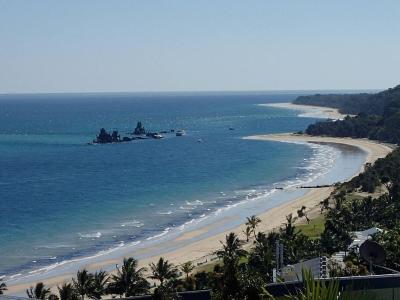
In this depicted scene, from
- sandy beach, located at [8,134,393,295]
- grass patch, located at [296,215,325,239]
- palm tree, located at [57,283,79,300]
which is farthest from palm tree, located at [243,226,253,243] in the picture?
palm tree, located at [57,283,79,300]

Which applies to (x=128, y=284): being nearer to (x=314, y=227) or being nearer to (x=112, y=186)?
(x=314, y=227)

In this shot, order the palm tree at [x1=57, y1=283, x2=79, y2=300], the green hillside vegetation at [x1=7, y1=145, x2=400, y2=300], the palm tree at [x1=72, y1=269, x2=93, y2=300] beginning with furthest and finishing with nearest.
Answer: the palm tree at [x1=72, y1=269, x2=93, y2=300]
the palm tree at [x1=57, y1=283, x2=79, y2=300]
the green hillside vegetation at [x1=7, y1=145, x2=400, y2=300]

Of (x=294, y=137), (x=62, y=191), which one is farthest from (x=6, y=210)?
(x=294, y=137)

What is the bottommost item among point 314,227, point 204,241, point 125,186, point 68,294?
point 125,186

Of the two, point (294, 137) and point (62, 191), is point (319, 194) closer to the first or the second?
point (62, 191)

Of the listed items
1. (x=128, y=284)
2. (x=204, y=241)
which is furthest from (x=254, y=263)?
(x=204, y=241)

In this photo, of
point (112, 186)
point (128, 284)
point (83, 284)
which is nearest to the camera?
point (83, 284)

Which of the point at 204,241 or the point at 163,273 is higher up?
the point at 163,273

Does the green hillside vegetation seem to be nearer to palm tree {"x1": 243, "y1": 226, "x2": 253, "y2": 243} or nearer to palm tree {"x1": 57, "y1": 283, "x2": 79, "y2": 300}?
Answer: palm tree {"x1": 57, "y1": 283, "x2": 79, "y2": 300}

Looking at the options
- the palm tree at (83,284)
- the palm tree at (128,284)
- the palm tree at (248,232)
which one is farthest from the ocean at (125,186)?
the palm tree at (128,284)
